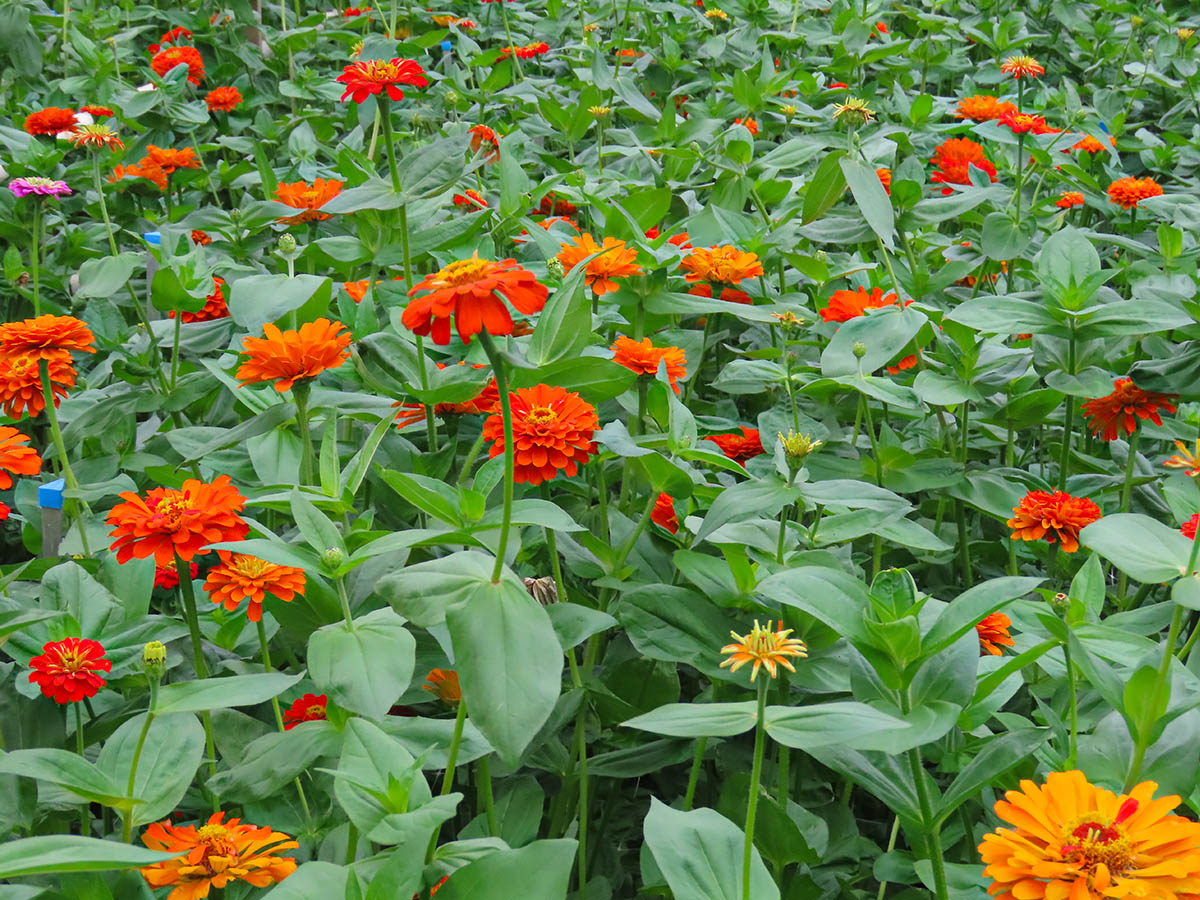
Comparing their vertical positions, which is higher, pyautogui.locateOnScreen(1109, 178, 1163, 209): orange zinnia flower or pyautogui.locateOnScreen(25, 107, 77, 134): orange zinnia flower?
pyautogui.locateOnScreen(25, 107, 77, 134): orange zinnia flower

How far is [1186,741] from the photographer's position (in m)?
0.77

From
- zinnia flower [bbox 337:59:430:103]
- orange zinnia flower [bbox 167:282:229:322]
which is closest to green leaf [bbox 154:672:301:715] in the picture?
zinnia flower [bbox 337:59:430:103]

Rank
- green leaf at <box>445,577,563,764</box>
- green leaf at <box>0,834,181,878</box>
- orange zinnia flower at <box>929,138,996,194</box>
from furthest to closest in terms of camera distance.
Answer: orange zinnia flower at <box>929,138,996,194</box>, green leaf at <box>445,577,563,764</box>, green leaf at <box>0,834,181,878</box>

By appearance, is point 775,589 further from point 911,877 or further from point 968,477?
point 968,477

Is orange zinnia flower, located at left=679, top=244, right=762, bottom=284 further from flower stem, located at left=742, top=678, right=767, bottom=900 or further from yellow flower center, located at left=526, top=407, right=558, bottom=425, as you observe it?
flower stem, located at left=742, top=678, right=767, bottom=900

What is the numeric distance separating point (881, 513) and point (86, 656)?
0.67 meters

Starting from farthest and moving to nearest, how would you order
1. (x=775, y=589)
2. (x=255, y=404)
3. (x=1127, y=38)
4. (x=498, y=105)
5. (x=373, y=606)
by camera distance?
1. (x=1127, y=38)
2. (x=498, y=105)
3. (x=255, y=404)
4. (x=373, y=606)
5. (x=775, y=589)

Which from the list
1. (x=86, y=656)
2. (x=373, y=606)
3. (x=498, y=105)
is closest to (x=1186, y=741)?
(x=373, y=606)

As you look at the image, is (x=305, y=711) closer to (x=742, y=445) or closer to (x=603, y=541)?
(x=603, y=541)

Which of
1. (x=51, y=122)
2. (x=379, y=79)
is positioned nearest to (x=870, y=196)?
(x=379, y=79)

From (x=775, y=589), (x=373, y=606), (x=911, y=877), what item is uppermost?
(x=775, y=589)

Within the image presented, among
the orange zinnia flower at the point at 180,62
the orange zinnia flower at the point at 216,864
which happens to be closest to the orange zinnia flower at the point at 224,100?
the orange zinnia flower at the point at 180,62

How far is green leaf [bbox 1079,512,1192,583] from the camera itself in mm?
729

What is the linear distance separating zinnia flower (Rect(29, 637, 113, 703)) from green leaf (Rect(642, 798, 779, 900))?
0.47 metres
